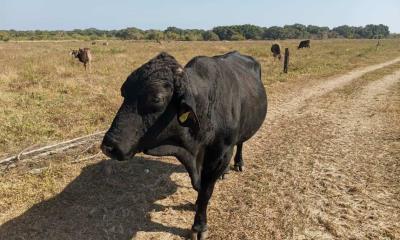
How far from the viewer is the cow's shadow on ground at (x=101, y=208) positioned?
15.3ft

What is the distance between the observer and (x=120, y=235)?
4676 millimetres

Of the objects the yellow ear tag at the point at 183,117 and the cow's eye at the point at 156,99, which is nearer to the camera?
the cow's eye at the point at 156,99

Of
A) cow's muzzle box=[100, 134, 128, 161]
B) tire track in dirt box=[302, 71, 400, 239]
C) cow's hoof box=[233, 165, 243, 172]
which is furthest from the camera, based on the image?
cow's hoof box=[233, 165, 243, 172]

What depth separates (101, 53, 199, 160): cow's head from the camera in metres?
3.18

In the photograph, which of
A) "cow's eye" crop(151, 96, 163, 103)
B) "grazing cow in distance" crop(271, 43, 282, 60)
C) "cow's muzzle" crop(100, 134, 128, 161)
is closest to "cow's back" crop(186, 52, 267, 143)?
"cow's eye" crop(151, 96, 163, 103)

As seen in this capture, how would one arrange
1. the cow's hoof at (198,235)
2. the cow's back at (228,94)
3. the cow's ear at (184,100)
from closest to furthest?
the cow's ear at (184,100) → the cow's back at (228,94) → the cow's hoof at (198,235)

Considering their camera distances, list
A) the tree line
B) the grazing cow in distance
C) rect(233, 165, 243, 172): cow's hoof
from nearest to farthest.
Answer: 1. rect(233, 165, 243, 172): cow's hoof
2. the grazing cow in distance
3. the tree line

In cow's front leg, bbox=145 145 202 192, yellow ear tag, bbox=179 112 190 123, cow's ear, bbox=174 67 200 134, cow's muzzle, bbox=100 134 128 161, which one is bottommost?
cow's front leg, bbox=145 145 202 192

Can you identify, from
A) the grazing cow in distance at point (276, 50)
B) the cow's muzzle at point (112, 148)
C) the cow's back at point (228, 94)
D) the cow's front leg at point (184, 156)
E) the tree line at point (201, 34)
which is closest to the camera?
the cow's muzzle at point (112, 148)

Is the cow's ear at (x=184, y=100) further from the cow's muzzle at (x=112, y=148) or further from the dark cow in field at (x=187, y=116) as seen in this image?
the cow's muzzle at (x=112, y=148)

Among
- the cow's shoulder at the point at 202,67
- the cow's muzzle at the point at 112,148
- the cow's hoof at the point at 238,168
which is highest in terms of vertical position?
the cow's shoulder at the point at 202,67

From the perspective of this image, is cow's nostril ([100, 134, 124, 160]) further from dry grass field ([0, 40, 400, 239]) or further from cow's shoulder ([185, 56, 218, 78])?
dry grass field ([0, 40, 400, 239])

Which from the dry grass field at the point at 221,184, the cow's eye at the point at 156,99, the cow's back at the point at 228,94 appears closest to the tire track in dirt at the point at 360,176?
the dry grass field at the point at 221,184

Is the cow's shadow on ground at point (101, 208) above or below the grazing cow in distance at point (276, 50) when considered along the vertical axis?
below
